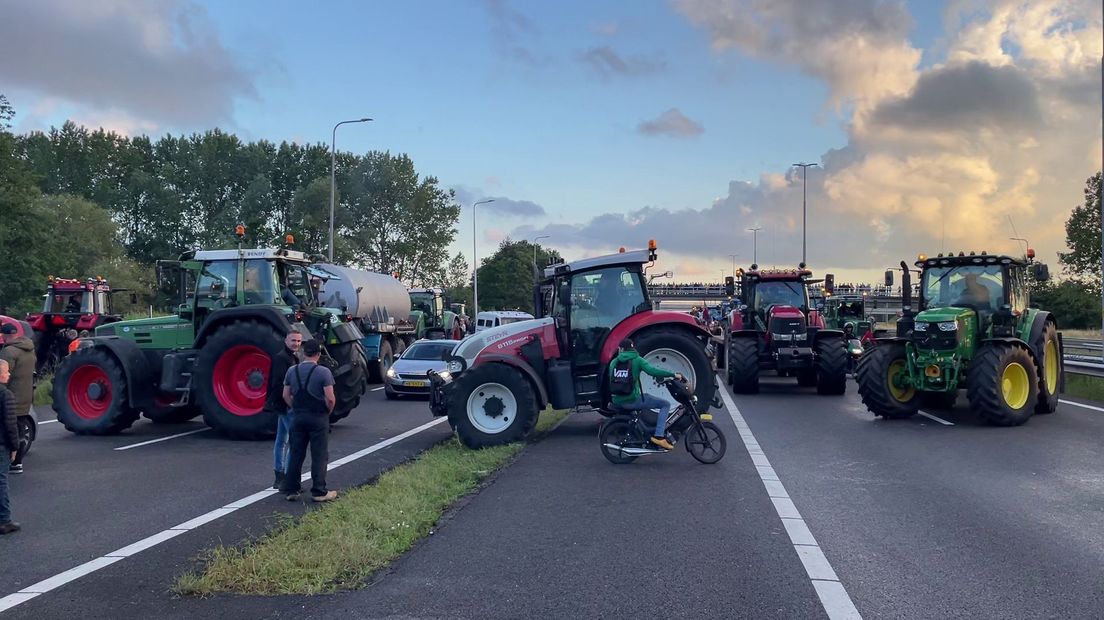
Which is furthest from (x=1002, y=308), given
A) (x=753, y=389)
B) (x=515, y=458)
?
(x=515, y=458)

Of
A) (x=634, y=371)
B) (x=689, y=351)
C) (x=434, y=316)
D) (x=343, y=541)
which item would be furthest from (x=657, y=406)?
(x=434, y=316)

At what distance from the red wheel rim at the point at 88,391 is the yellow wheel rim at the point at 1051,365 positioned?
15.4 m

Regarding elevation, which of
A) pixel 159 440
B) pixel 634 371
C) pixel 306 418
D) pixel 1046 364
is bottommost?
pixel 159 440

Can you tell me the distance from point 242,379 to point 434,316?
960 inches

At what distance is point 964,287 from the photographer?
17.1m

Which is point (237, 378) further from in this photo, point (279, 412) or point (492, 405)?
point (279, 412)

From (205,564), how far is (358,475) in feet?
13.0

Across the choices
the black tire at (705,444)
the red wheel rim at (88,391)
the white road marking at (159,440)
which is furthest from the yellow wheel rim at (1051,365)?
the red wheel rim at (88,391)

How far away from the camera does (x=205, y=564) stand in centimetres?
688

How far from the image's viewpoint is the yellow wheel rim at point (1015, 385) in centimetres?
1517

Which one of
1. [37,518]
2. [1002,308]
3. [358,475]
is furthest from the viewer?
[1002,308]

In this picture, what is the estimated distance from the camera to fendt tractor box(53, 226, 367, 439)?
555 inches

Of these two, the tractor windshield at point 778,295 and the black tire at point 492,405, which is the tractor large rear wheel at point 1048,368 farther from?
the black tire at point 492,405

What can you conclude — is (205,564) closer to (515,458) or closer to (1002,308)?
(515,458)
